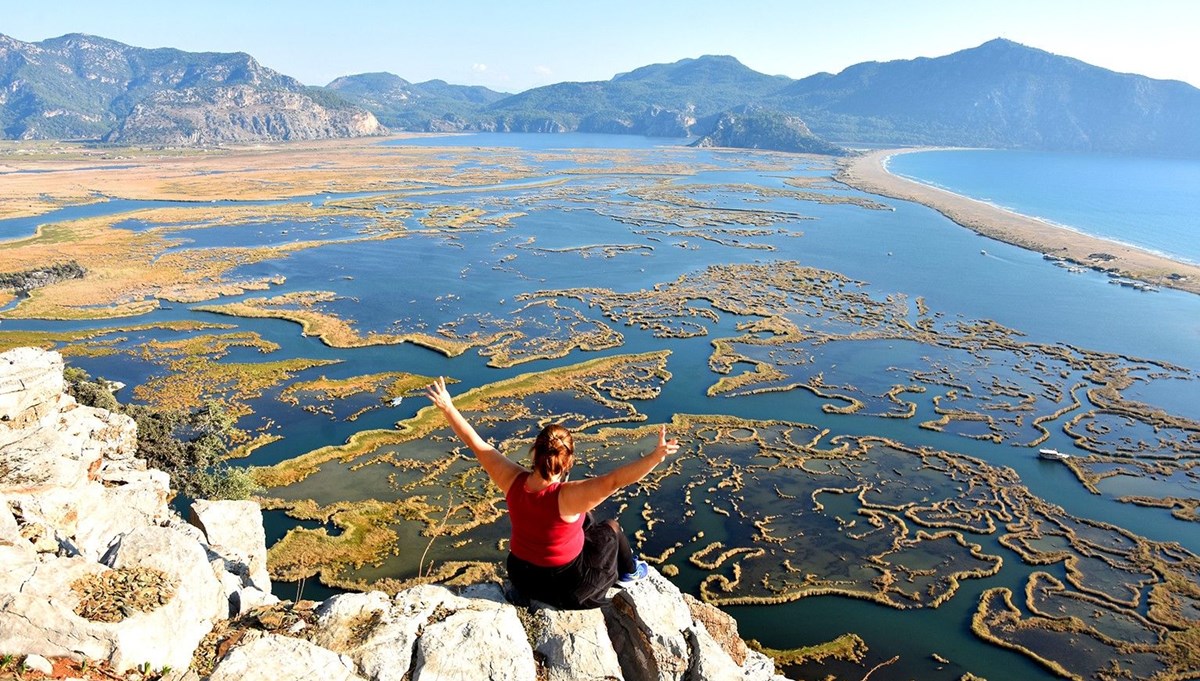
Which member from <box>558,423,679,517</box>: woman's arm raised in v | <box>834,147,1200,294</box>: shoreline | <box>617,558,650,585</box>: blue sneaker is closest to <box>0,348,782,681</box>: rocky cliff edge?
<box>617,558,650,585</box>: blue sneaker

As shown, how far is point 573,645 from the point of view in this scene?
11109mm

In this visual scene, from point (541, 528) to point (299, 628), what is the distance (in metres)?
4.40

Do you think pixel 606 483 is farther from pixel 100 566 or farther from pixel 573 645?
pixel 100 566

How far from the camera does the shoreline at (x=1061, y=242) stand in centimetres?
9426

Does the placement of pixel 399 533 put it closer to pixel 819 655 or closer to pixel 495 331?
pixel 819 655

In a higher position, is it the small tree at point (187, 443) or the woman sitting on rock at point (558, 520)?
the woman sitting on rock at point (558, 520)

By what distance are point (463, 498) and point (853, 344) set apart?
137ft

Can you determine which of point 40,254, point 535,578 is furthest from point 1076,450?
point 40,254

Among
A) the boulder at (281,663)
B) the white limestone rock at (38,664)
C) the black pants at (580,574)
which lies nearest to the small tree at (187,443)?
the white limestone rock at (38,664)

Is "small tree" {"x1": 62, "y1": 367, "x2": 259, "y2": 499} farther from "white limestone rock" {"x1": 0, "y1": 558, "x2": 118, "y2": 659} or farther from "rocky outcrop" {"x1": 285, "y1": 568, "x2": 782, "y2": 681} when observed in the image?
"rocky outcrop" {"x1": 285, "y1": 568, "x2": 782, "y2": 681}

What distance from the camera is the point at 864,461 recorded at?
42.2 metres

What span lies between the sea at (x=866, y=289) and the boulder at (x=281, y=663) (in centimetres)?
2166

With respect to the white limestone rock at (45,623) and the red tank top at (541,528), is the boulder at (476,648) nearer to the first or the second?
the red tank top at (541,528)

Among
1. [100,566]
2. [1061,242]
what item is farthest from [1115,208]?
[100,566]
